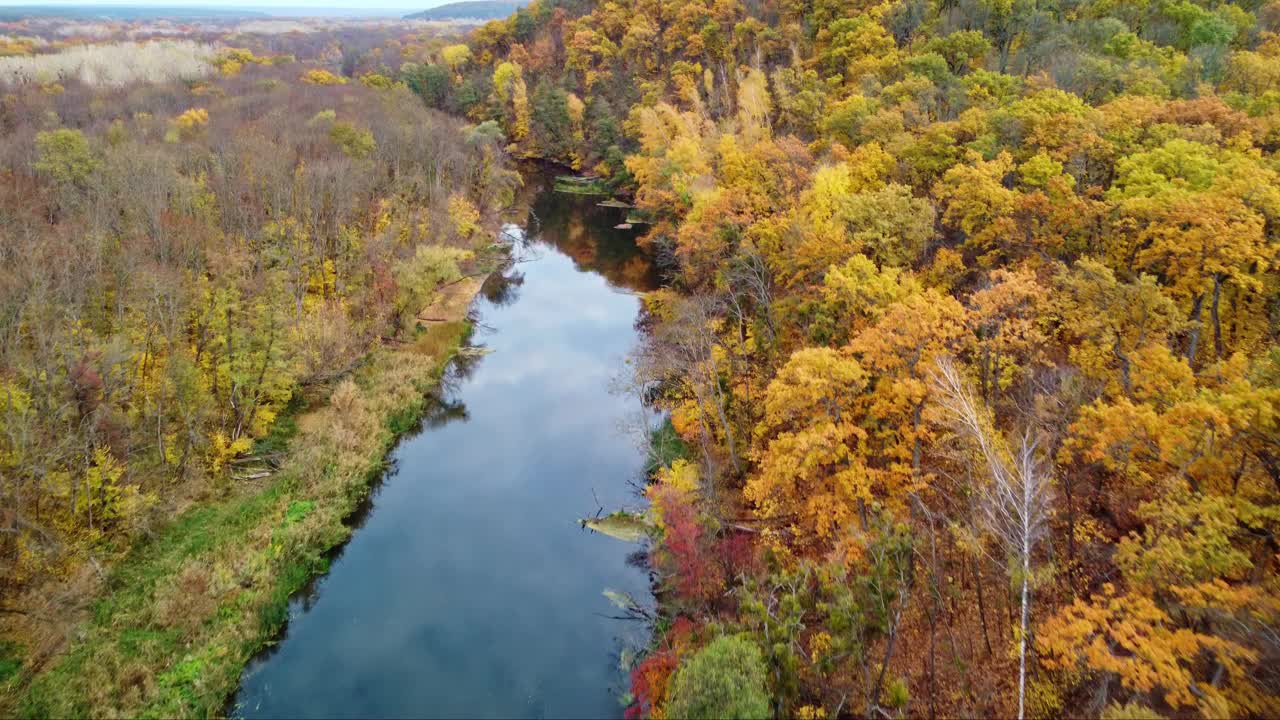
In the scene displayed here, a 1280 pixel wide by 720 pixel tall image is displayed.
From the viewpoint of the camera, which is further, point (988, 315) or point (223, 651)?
point (988, 315)

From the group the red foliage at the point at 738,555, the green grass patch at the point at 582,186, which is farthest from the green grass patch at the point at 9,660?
the green grass patch at the point at 582,186

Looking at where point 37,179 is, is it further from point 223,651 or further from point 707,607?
point 707,607

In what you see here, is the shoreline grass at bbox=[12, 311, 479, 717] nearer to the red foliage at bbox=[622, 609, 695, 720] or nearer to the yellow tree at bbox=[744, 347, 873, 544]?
the red foliage at bbox=[622, 609, 695, 720]

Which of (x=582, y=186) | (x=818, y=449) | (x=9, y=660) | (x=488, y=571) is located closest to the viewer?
(x=9, y=660)

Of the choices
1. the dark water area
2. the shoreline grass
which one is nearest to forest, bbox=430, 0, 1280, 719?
the dark water area

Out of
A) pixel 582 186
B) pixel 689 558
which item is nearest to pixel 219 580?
pixel 689 558

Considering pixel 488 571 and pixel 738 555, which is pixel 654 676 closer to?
pixel 738 555

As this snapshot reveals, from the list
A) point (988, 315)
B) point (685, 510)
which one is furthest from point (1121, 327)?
point (685, 510)
